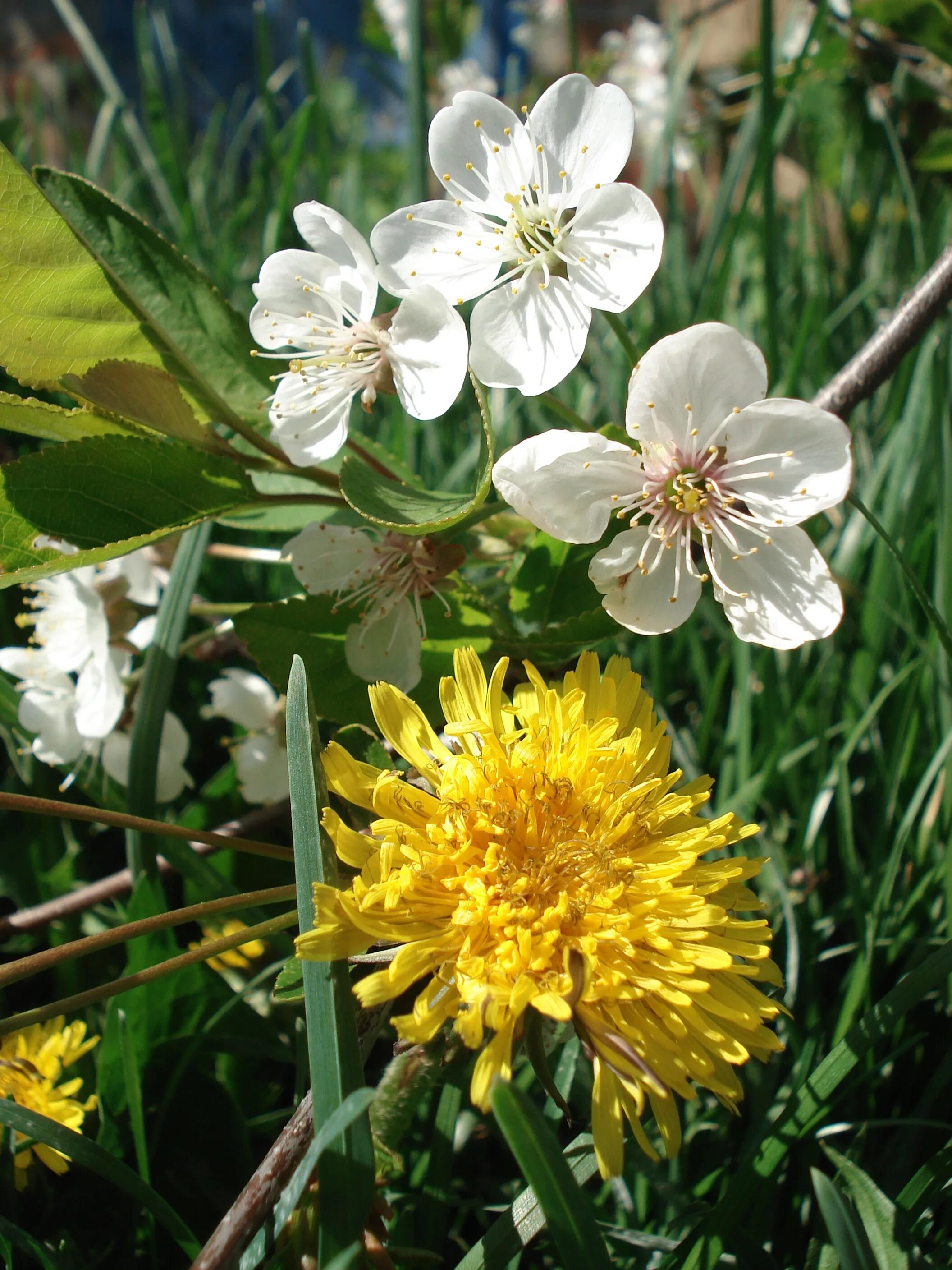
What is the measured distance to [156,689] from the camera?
22.7 inches

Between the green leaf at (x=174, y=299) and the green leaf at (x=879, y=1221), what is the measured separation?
516 mm

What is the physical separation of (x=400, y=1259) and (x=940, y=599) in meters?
0.61

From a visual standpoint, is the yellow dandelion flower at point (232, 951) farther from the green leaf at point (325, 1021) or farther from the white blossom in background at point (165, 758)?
the green leaf at point (325, 1021)

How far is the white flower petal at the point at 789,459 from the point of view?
42 centimetres

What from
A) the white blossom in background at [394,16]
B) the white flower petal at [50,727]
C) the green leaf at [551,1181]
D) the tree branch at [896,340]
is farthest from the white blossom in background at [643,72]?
the green leaf at [551,1181]

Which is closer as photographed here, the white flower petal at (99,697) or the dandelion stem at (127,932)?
the dandelion stem at (127,932)

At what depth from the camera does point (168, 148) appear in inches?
50.9

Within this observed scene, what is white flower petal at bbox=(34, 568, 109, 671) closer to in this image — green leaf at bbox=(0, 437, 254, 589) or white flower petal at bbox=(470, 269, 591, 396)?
green leaf at bbox=(0, 437, 254, 589)

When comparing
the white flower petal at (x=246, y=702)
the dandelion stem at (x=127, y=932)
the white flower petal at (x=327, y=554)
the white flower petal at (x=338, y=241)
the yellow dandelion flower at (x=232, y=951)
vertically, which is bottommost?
the yellow dandelion flower at (x=232, y=951)

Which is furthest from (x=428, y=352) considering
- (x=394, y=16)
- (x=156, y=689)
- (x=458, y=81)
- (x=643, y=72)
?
(x=394, y=16)

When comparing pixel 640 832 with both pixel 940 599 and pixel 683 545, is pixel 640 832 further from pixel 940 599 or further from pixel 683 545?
pixel 940 599

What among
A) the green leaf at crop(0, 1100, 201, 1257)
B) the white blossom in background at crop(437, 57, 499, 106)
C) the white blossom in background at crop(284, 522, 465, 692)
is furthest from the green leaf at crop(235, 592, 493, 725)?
the white blossom in background at crop(437, 57, 499, 106)

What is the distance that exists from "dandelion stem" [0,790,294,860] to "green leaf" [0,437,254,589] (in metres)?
0.10

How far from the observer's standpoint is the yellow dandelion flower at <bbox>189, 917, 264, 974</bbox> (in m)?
0.61
